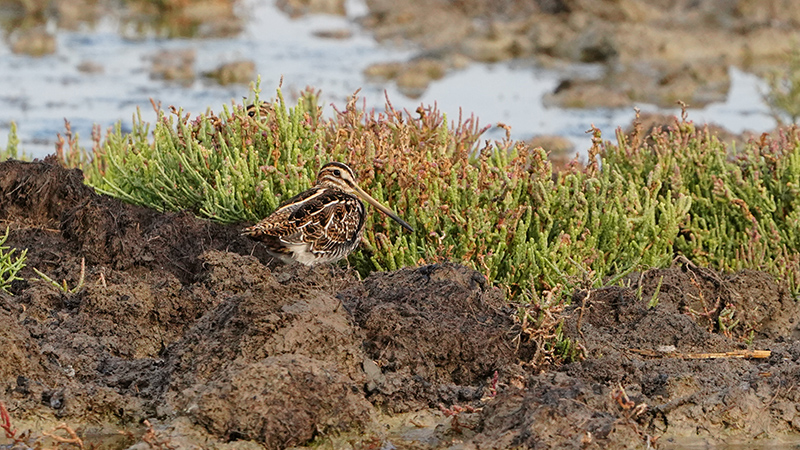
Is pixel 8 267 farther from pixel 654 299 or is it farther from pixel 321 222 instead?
pixel 654 299

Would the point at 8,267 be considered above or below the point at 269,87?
above

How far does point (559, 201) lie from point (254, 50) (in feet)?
64.6

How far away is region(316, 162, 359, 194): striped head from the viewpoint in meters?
8.12

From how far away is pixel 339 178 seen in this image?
8141 millimetres

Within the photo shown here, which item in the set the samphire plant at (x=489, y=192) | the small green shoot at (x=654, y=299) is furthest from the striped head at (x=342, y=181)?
the small green shoot at (x=654, y=299)

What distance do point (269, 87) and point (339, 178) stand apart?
13.9 metres

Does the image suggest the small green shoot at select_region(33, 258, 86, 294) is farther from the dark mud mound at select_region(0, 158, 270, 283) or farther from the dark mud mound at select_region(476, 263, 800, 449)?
the dark mud mound at select_region(476, 263, 800, 449)

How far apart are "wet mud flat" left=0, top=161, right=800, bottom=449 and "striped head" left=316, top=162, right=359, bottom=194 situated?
99 cm

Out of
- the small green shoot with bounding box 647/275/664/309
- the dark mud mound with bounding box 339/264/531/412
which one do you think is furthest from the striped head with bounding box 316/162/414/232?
the small green shoot with bounding box 647/275/664/309

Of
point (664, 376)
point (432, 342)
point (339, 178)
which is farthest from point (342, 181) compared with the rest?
point (664, 376)

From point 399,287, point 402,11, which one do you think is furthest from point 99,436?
point 402,11

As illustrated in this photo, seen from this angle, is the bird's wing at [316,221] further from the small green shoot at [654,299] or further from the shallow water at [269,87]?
the shallow water at [269,87]

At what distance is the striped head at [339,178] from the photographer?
26.6 feet

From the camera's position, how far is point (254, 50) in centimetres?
2731
